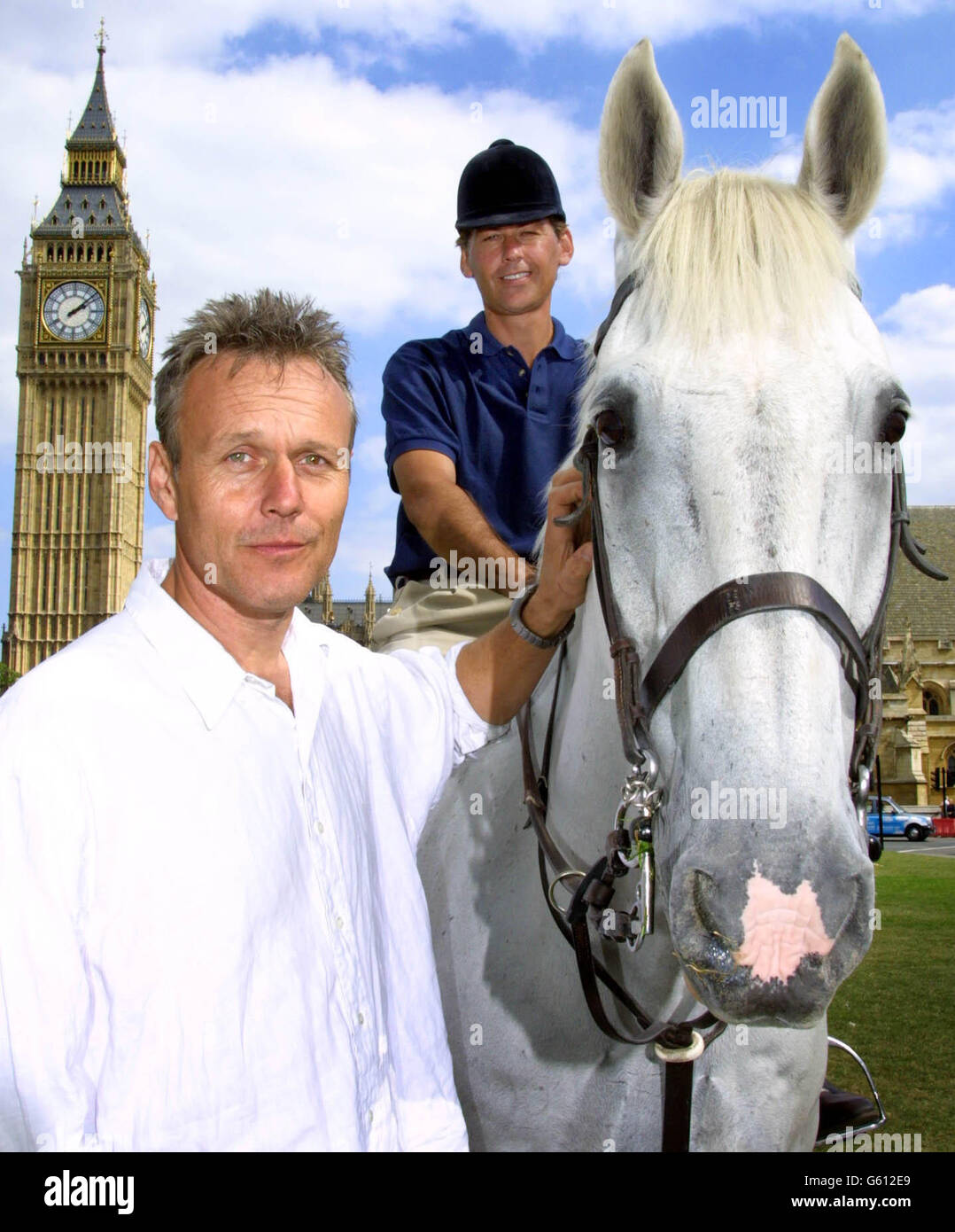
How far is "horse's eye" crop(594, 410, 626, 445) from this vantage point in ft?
5.60

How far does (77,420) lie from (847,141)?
77.6 metres

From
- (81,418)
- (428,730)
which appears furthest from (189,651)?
(81,418)

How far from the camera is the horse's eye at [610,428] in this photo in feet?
5.60

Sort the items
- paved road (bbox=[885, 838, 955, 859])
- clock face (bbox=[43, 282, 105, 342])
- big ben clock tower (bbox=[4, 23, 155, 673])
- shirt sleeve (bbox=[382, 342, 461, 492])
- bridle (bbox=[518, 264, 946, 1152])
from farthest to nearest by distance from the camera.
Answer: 1. clock face (bbox=[43, 282, 105, 342])
2. big ben clock tower (bbox=[4, 23, 155, 673])
3. paved road (bbox=[885, 838, 955, 859])
4. shirt sleeve (bbox=[382, 342, 461, 492])
5. bridle (bbox=[518, 264, 946, 1152])

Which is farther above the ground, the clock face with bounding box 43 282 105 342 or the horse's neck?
the clock face with bounding box 43 282 105 342

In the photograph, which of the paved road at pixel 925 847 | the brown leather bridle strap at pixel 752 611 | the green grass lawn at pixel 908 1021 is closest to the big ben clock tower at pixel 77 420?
the paved road at pixel 925 847

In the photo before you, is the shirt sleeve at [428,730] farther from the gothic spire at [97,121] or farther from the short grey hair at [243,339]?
the gothic spire at [97,121]

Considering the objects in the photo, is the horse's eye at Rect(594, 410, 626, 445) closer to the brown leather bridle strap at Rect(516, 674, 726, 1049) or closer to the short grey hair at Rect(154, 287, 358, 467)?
the short grey hair at Rect(154, 287, 358, 467)

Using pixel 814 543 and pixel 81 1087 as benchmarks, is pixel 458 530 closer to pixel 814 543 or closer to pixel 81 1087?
pixel 814 543

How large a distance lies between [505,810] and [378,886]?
523 millimetres

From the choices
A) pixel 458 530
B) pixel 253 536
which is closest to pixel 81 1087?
pixel 253 536

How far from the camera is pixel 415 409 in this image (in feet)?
10.7

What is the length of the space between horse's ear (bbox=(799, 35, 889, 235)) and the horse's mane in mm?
64

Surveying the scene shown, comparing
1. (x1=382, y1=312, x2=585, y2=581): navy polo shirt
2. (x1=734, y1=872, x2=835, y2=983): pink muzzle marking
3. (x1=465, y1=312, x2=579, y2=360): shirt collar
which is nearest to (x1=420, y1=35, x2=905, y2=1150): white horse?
(x1=734, y1=872, x2=835, y2=983): pink muzzle marking
